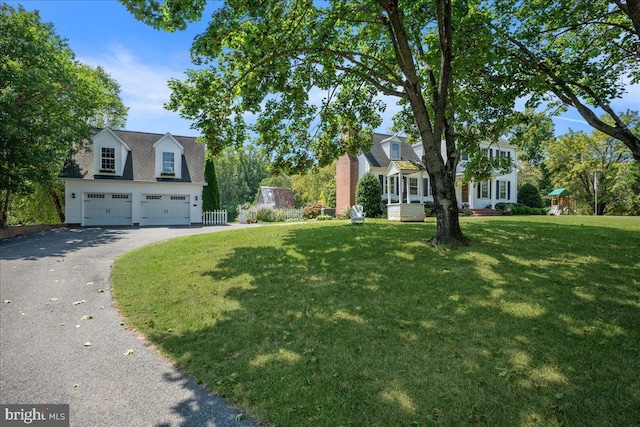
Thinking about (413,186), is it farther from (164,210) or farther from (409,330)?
(409,330)

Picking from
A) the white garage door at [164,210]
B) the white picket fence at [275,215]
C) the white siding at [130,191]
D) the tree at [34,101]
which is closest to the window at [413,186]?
the white picket fence at [275,215]

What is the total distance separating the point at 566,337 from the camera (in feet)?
14.4

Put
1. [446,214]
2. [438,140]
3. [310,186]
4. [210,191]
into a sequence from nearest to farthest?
1. [446,214]
2. [438,140]
3. [210,191]
4. [310,186]

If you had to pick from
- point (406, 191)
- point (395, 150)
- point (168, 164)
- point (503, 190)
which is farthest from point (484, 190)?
point (168, 164)

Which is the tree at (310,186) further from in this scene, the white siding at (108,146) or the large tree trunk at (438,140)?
the large tree trunk at (438,140)

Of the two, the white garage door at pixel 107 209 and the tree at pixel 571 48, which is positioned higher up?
the tree at pixel 571 48

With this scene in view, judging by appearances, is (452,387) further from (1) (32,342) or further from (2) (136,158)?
(2) (136,158)

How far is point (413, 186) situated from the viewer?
92.5 ft

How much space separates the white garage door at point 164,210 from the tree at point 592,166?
35.0 metres

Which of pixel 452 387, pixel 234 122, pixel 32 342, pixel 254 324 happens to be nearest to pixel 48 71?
pixel 234 122

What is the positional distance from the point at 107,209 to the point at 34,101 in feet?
24.5

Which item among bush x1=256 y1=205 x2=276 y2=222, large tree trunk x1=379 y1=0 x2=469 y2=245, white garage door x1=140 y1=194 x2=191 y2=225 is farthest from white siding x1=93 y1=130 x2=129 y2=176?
large tree trunk x1=379 y1=0 x2=469 y2=245

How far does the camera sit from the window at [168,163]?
24.2 meters

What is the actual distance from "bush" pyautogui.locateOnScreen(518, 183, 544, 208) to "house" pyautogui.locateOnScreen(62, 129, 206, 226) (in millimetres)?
29351
